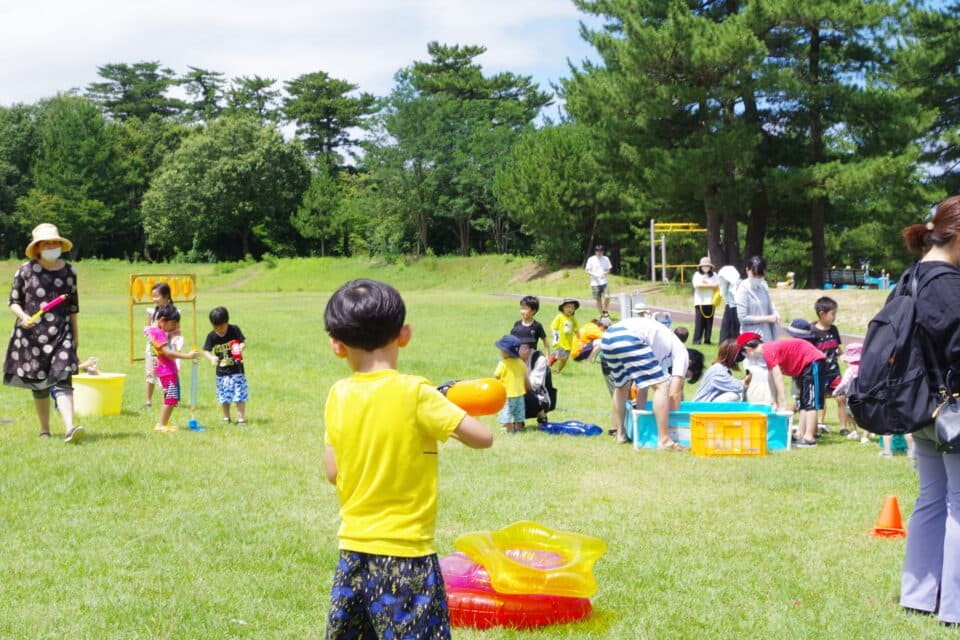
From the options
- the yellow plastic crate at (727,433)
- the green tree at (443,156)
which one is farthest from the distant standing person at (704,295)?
the green tree at (443,156)

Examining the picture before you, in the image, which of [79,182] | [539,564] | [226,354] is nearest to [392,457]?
[539,564]

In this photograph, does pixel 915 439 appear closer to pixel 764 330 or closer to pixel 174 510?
pixel 174 510

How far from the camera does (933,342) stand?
4.39m

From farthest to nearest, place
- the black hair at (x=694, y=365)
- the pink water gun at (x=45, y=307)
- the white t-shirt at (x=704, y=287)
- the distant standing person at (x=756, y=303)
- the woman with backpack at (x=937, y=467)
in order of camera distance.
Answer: the white t-shirt at (x=704, y=287) < the distant standing person at (x=756, y=303) < the black hair at (x=694, y=365) < the pink water gun at (x=45, y=307) < the woman with backpack at (x=937, y=467)

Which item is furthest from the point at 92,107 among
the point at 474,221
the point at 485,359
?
the point at 485,359

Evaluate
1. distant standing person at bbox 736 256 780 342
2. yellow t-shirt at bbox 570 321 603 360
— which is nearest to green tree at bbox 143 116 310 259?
yellow t-shirt at bbox 570 321 603 360

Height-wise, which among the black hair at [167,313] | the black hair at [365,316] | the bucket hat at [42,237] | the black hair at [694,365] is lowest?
the black hair at [694,365]

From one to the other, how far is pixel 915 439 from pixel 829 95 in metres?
29.0

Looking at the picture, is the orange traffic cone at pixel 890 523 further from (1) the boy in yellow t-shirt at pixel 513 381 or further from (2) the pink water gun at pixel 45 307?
(2) the pink water gun at pixel 45 307

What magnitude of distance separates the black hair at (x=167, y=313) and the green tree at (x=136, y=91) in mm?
82053

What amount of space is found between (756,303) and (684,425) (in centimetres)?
327

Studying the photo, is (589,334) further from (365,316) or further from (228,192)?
(228,192)

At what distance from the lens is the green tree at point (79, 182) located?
69688 mm

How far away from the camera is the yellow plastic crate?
8930 millimetres
